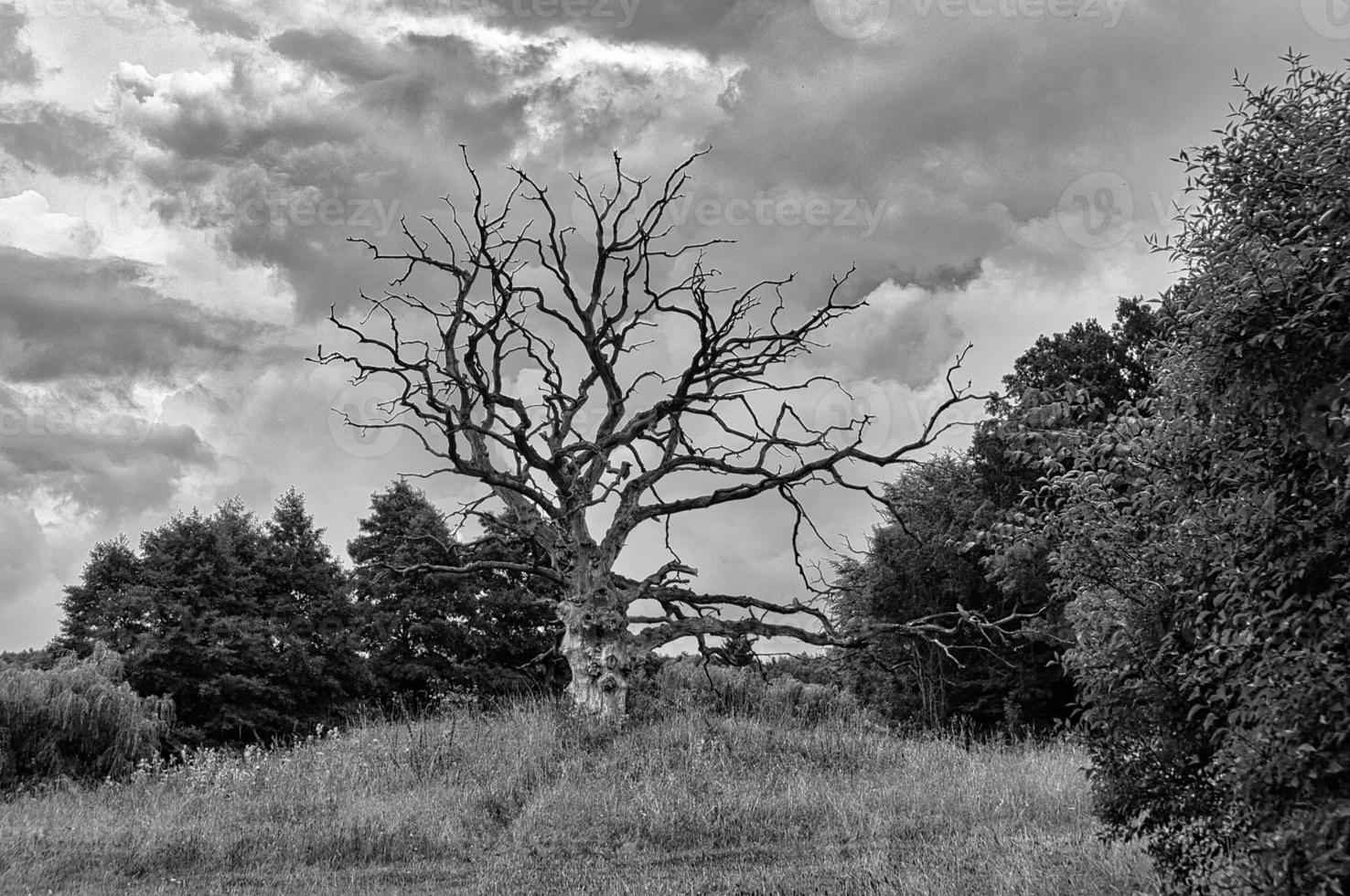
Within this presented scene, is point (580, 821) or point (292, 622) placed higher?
point (292, 622)

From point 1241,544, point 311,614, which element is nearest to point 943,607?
point 311,614

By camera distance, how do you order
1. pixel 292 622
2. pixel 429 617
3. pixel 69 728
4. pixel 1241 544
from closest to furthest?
1. pixel 1241 544
2. pixel 69 728
3. pixel 292 622
4. pixel 429 617

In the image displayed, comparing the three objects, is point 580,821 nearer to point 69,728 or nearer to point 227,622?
point 69,728

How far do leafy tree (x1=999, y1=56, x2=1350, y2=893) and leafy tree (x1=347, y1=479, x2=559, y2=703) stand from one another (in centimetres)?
3135

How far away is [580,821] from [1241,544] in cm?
894

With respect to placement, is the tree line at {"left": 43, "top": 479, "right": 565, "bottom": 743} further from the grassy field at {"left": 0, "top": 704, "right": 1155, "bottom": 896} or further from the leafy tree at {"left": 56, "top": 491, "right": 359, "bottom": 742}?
the grassy field at {"left": 0, "top": 704, "right": 1155, "bottom": 896}

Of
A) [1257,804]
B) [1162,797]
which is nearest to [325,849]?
[1162,797]

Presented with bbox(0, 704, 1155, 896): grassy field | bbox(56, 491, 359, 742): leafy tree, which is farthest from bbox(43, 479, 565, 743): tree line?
bbox(0, 704, 1155, 896): grassy field

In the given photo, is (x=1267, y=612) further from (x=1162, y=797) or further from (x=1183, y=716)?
(x=1162, y=797)

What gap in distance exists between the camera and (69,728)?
18766 millimetres

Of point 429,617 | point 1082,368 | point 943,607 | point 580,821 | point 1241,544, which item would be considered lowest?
point 580,821

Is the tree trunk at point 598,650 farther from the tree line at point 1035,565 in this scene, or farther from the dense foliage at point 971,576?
the dense foliage at point 971,576

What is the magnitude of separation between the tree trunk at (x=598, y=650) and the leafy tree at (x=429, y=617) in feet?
56.7

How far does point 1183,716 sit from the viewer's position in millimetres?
6492
